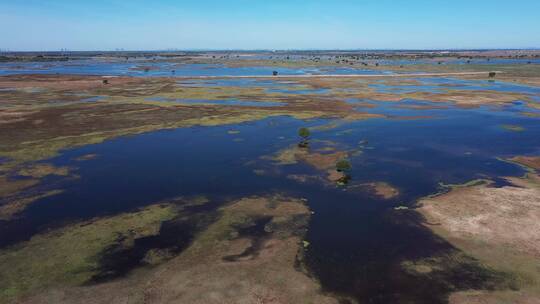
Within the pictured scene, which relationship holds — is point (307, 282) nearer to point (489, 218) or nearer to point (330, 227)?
point (330, 227)

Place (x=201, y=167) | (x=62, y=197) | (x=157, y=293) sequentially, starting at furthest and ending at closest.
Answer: (x=201, y=167), (x=62, y=197), (x=157, y=293)

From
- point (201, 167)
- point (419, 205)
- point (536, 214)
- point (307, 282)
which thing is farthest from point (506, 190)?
point (201, 167)

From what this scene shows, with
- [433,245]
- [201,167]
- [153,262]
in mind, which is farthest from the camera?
[201,167]

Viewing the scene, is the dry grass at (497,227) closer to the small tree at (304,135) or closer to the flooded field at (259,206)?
the flooded field at (259,206)

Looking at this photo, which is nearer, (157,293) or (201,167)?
(157,293)

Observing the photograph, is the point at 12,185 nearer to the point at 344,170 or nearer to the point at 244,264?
the point at 244,264

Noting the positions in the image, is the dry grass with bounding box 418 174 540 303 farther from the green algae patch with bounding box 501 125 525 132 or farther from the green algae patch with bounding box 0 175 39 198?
the green algae patch with bounding box 0 175 39 198

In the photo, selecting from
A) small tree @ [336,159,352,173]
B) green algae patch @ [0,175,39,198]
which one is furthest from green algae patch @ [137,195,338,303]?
green algae patch @ [0,175,39,198]
